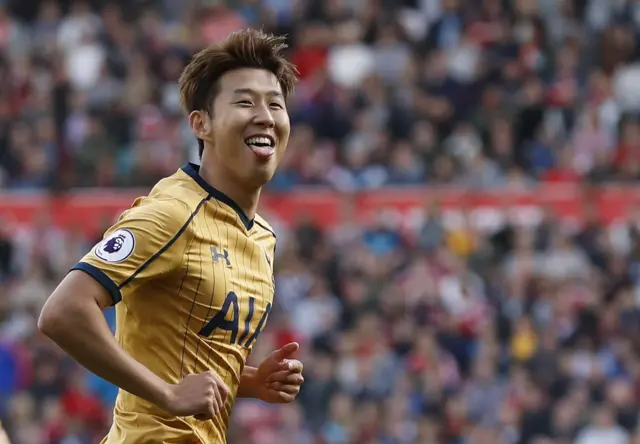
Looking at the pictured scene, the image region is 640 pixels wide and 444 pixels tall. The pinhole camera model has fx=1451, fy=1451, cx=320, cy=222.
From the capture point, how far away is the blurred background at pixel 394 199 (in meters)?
12.4

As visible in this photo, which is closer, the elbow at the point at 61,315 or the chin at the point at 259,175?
the elbow at the point at 61,315

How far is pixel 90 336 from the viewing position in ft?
14.7

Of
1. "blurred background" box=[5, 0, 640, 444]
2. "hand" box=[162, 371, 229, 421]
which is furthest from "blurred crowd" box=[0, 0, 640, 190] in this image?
"hand" box=[162, 371, 229, 421]

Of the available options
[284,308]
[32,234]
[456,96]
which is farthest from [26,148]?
[456,96]

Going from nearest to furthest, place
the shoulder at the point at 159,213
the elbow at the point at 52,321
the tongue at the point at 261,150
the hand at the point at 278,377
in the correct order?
1. the elbow at the point at 52,321
2. the shoulder at the point at 159,213
3. the tongue at the point at 261,150
4. the hand at the point at 278,377

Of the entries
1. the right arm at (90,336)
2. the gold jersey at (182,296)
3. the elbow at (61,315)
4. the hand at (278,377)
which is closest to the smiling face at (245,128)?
the gold jersey at (182,296)

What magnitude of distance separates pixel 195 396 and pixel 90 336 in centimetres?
38

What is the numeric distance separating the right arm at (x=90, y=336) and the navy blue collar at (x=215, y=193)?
71cm

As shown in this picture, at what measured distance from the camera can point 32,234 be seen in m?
14.3

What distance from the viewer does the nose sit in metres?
5.11

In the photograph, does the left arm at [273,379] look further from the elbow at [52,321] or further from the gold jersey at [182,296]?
the elbow at [52,321]

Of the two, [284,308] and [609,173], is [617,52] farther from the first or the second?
[284,308]

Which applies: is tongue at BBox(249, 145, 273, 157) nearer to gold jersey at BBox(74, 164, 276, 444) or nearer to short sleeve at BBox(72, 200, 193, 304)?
gold jersey at BBox(74, 164, 276, 444)

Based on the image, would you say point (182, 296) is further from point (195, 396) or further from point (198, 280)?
point (195, 396)
